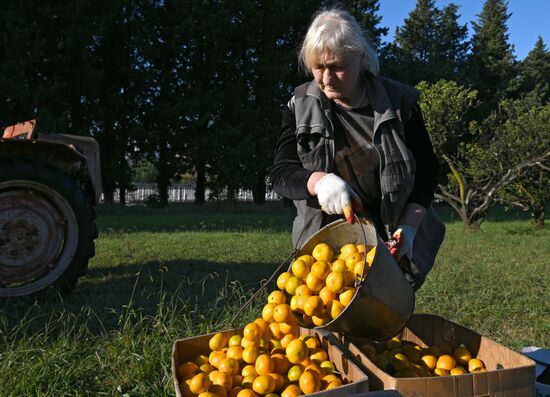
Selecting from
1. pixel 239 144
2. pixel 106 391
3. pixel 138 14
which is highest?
pixel 138 14

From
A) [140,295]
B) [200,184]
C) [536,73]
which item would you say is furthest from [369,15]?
[140,295]

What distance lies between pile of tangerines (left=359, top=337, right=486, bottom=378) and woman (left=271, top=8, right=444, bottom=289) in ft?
1.07

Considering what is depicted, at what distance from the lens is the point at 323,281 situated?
1936 millimetres

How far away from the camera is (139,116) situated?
23.1 m

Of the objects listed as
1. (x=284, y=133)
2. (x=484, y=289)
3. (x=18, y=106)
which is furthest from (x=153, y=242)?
(x=18, y=106)

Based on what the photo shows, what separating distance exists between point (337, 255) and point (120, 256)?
218 inches

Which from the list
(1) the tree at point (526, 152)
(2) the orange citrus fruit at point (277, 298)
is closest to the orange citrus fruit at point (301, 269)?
(2) the orange citrus fruit at point (277, 298)

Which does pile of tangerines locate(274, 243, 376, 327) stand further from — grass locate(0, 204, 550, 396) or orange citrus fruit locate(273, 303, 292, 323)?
grass locate(0, 204, 550, 396)

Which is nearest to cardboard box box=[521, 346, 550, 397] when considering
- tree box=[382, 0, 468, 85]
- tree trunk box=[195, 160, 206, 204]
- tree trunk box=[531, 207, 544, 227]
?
tree trunk box=[531, 207, 544, 227]

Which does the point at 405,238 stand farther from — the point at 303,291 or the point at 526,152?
the point at 526,152

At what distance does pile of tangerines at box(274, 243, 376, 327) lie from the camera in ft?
6.01

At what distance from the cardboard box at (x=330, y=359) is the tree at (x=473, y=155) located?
11.4 m

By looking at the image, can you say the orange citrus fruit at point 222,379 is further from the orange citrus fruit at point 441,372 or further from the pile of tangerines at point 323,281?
the orange citrus fruit at point 441,372

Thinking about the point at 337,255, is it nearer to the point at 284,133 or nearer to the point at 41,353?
the point at 284,133
